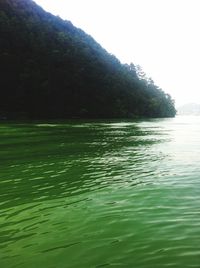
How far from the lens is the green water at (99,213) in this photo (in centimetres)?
1180

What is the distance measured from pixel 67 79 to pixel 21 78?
1919cm

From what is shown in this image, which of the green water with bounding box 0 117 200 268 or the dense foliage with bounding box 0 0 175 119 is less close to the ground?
the dense foliage with bounding box 0 0 175 119

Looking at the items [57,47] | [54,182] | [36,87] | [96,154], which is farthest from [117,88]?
[54,182]

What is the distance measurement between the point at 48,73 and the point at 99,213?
5106 inches

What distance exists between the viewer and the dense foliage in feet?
432

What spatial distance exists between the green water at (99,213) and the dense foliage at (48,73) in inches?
3764

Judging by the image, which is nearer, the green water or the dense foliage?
the green water

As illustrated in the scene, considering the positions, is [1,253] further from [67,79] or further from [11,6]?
[11,6]

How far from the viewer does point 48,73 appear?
142 metres

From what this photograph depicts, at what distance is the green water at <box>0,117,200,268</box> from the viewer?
11805mm

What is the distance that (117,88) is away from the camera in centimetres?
17562

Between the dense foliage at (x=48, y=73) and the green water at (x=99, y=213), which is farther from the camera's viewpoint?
the dense foliage at (x=48, y=73)

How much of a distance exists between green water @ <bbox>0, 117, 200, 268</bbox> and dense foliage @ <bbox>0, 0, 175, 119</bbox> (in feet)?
314

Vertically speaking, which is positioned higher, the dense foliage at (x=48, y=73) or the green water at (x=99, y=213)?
the dense foliage at (x=48, y=73)
